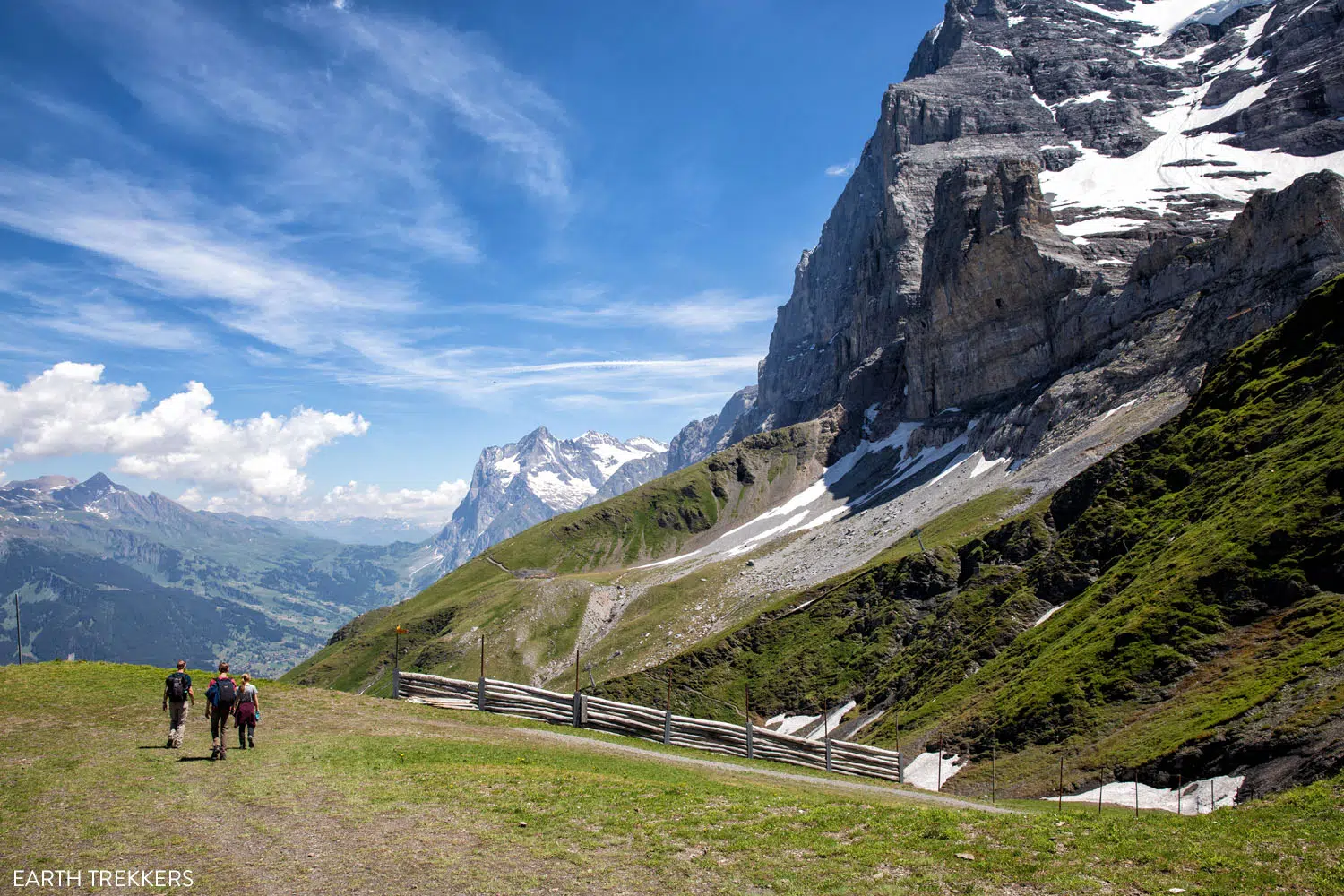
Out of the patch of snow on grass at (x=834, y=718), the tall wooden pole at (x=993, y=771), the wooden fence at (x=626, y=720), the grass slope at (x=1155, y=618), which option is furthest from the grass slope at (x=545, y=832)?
the patch of snow on grass at (x=834, y=718)

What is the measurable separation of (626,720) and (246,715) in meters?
16.2

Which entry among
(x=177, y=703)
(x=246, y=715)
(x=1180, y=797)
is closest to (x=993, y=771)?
(x=1180, y=797)

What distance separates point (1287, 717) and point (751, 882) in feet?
100.0

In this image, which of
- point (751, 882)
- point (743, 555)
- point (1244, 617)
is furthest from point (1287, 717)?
point (743, 555)

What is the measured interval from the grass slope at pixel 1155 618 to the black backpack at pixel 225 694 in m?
34.4

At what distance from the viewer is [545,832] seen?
632 inches

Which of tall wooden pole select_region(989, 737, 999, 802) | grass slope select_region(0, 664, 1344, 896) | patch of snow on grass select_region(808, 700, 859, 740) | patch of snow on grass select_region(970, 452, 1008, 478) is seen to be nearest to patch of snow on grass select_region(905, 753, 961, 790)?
tall wooden pole select_region(989, 737, 999, 802)

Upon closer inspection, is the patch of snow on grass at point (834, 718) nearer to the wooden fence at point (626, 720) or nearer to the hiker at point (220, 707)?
the wooden fence at point (626, 720)

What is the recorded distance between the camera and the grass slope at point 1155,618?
38625 mm

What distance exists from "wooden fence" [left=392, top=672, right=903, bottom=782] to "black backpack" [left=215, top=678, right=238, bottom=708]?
11.9m

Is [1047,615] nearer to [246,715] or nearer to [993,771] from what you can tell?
[993,771]

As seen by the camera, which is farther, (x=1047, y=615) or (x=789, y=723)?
(x=789, y=723)

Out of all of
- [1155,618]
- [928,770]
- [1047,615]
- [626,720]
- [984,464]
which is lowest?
[928,770]

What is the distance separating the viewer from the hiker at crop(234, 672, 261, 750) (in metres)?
23.6
